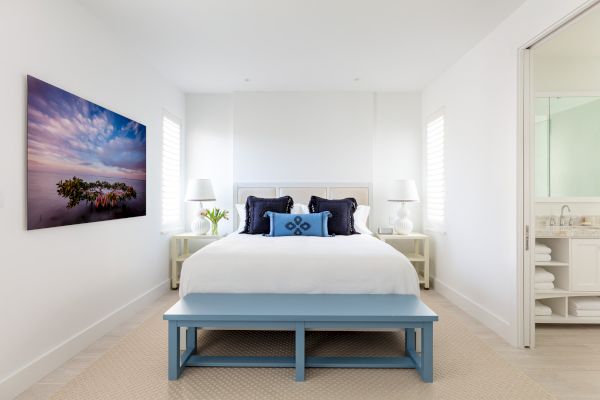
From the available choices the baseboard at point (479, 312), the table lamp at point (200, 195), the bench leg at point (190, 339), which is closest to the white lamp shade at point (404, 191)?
the baseboard at point (479, 312)

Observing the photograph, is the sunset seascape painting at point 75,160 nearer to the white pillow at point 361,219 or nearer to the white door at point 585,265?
the white pillow at point 361,219

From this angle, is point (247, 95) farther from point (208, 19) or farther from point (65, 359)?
point (65, 359)

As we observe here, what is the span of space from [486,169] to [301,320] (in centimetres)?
235

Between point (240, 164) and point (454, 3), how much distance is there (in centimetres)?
335

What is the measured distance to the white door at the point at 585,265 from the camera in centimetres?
337

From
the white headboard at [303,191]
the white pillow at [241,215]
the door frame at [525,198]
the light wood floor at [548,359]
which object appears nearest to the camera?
the light wood floor at [548,359]

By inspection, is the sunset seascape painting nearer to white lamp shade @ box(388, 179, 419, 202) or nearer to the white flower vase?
the white flower vase

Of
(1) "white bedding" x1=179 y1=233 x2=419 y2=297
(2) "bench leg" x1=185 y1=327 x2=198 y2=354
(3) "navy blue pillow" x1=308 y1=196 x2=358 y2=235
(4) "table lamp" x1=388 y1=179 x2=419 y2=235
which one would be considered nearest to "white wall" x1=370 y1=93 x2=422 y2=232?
(4) "table lamp" x1=388 y1=179 x2=419 y2=235

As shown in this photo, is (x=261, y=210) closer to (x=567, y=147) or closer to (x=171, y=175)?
(x=171, y=175)

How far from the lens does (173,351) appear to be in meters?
2.41

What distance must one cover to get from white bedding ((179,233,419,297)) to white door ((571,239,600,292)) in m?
1.69

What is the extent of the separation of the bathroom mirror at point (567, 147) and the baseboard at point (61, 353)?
4.22 m

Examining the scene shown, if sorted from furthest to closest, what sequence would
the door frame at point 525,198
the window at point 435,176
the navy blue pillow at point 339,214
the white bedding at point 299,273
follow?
1. the window at point 435,176
2. the navy blue pillow at point 339,214
3. the door frame at point 525,198
4. the white bedding at point 299,273

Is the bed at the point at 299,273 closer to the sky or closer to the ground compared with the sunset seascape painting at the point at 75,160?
closer to the ground
